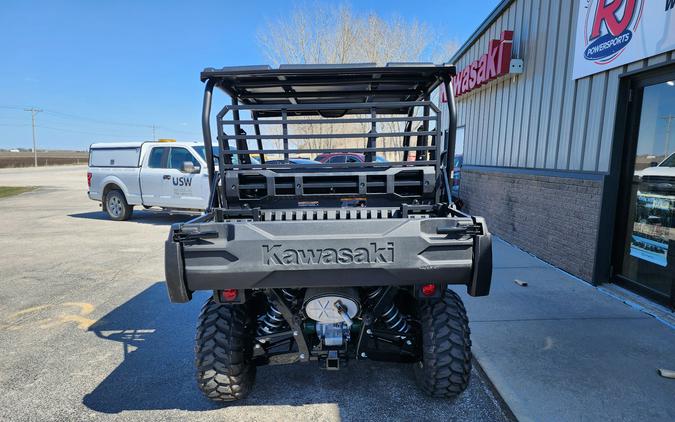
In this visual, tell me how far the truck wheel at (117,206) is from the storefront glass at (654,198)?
11.0 meters

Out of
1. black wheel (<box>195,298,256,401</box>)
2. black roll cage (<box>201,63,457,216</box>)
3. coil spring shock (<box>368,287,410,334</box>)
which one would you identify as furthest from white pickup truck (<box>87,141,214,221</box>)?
coil spring shock (<box>368,287,410,334</box>)

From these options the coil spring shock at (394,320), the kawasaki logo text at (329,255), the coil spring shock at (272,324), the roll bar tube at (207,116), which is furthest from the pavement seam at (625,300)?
the roll bar tube at (207,116)

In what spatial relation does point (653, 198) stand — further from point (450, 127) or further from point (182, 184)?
point (182, 184)

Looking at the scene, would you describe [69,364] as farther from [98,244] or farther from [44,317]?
[98,244]

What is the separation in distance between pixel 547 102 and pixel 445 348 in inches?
204

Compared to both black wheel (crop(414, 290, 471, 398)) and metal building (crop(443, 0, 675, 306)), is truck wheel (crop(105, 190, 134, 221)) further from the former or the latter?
black wheel (crop(414, 290, 471, 398))

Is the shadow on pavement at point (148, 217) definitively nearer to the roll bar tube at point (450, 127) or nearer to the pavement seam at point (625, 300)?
the pavement seam at point (625, 300)

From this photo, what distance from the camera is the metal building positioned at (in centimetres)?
437

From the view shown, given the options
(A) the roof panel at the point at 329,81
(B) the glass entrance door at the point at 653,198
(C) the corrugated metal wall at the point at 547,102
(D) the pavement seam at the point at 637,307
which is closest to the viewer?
(A) the roof panel at the point at 329,81

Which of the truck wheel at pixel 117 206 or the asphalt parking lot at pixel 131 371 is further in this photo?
the truck wheel at pixel 117 206

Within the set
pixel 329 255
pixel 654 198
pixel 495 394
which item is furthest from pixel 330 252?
pixel 654 198

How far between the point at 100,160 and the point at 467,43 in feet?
34.1

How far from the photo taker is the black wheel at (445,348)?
8.55 feet

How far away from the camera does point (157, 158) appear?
1045 cm
